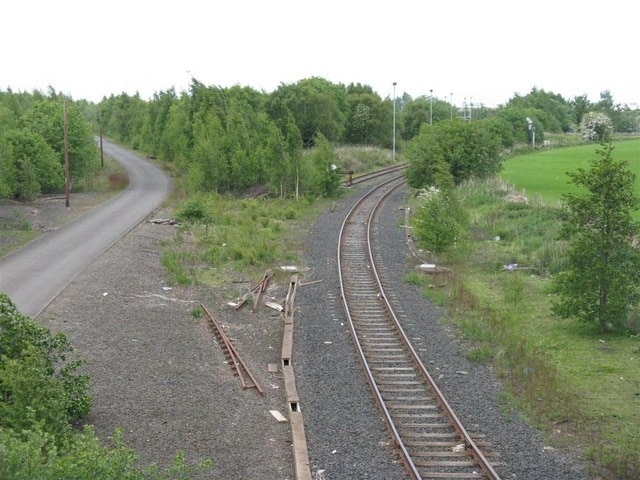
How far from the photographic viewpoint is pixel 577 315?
19016 millimetres

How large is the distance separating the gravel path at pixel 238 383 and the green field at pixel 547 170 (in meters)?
26.6

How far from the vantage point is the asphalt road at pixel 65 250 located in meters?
22.2

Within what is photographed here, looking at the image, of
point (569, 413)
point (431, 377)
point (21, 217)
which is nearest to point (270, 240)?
point (21, 217)

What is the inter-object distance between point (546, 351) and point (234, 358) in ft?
24.1

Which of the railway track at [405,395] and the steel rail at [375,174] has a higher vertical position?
the steel rail at [375,174]

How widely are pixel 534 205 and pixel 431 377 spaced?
82.0ft

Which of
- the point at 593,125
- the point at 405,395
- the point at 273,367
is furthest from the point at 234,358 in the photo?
the point at 593,125

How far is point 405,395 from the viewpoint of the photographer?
14344 millimetres

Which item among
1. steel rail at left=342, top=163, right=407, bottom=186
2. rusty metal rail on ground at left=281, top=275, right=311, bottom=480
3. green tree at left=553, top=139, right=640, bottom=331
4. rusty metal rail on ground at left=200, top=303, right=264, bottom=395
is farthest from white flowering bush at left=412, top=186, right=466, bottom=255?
steel rail at left=342, top=163, right=407, bottom=186

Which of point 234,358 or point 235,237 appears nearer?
point 234,358

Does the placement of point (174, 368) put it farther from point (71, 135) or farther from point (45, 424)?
point (71, 135)

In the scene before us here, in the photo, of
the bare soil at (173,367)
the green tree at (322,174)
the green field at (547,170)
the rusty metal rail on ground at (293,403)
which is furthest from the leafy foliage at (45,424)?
the green field at (547,170)

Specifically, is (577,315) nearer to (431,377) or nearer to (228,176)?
(431,377)

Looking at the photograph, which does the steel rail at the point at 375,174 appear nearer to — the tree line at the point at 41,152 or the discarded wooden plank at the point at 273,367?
the tree line at the point at 41,152
